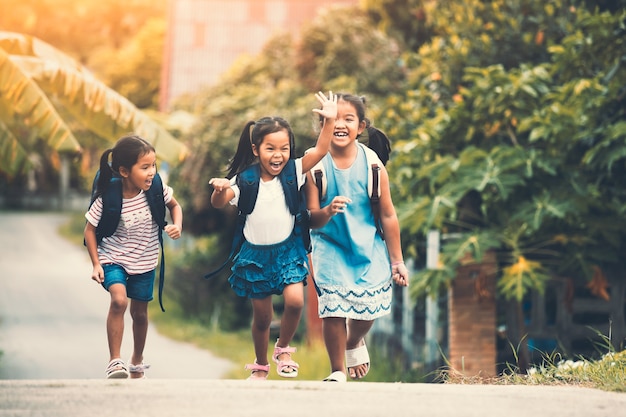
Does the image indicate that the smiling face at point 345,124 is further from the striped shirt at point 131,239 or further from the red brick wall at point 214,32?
the red brick wall at point 214,32

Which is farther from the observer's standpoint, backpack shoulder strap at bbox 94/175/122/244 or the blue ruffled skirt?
backpack shoulder strap at bbox 94/175/122/244

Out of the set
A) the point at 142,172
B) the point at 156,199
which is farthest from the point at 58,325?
the point at 142,172

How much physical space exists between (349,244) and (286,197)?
0.44 meters

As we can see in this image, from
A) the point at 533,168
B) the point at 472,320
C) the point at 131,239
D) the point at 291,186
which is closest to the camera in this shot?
the point at 291,186

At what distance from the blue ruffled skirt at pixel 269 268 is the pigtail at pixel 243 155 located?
41cm

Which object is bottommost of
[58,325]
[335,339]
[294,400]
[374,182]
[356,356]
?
[58,325]

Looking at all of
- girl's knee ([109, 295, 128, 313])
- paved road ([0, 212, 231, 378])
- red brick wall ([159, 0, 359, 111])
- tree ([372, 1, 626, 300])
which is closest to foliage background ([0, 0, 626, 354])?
tree ([372, 1, 626, 300])

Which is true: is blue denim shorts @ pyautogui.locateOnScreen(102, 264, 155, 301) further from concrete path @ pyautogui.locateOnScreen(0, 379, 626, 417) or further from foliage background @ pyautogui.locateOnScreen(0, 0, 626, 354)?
foliage background @ pyautogui.locateOnScreen(0, 0, 626, 354)

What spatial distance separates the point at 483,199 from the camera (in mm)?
10828

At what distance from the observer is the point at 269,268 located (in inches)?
238

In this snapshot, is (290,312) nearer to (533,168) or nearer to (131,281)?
(131,281)

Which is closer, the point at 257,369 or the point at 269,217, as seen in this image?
the point at 269,217

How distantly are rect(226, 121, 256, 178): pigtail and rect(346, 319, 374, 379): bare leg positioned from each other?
106 cm

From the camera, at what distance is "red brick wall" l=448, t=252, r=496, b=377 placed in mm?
11469
